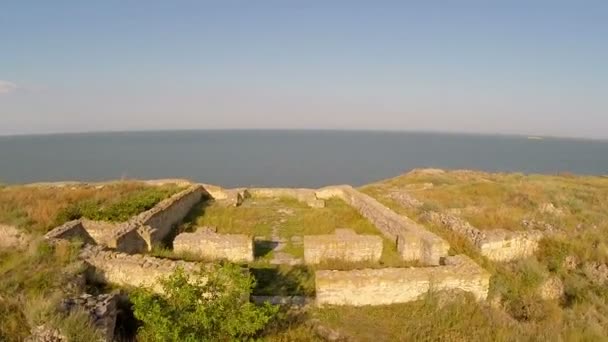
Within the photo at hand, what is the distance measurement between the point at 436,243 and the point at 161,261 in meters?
7.24

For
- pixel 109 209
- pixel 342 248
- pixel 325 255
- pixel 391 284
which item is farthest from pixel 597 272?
pixel 109 209

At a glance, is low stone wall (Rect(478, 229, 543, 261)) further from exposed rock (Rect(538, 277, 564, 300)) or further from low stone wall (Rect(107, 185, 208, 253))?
low stone wall (Rect(107, 185, 208, 253))

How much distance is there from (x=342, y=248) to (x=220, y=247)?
11.5 ft

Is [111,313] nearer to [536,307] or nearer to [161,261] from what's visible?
[161,261]

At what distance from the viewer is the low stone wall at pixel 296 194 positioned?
21544 millimetres

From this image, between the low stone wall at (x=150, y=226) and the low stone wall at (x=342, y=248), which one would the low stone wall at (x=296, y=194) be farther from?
the low stone wall at (x=342, y=248)

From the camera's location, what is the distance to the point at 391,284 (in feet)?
29.6

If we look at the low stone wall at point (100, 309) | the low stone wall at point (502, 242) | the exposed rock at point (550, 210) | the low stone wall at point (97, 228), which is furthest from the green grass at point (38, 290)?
the exposed rock at point (550, 210)

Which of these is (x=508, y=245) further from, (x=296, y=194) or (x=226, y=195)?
(x=226, y=195)

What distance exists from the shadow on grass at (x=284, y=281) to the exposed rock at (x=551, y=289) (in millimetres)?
6468

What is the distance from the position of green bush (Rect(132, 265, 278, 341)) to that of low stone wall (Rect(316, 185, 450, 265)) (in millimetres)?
6219

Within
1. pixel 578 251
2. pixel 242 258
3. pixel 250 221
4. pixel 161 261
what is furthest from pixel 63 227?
pixel 578 251

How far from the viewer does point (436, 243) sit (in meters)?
11.2

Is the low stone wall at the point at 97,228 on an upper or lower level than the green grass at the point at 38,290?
lower
